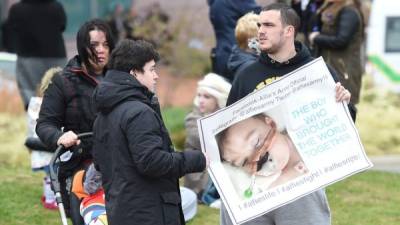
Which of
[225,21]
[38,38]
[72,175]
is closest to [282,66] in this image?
[72,175]

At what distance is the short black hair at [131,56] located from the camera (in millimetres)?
4887

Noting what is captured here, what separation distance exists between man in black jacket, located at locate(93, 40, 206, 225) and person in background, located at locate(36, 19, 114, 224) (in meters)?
0.83

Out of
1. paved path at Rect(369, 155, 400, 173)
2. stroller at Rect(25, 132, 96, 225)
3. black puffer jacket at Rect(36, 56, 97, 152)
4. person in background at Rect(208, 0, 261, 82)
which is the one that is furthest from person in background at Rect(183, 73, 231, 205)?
paved path at Rect(369, 155, 400, 173)

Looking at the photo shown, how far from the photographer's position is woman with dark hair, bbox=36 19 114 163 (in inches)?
227

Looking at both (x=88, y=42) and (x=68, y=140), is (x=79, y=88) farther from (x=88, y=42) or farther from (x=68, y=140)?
(x=68, y=140)

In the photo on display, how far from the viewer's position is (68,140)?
5.45 m

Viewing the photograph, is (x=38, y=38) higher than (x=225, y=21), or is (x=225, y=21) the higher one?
(x=225, y=21)

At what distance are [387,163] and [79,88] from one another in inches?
249

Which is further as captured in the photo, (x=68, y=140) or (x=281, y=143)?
(x=68, y=140)

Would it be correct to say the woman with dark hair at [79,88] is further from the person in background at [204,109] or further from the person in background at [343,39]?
the person in background at [343,39]

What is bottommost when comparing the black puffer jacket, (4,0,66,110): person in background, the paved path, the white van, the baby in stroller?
the white van

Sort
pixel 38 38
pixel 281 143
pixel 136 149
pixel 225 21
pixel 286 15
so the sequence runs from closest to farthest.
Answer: pixel 136 149
pixel 281 143
pixel 286 15
pixel 225 21
pixel 38 38

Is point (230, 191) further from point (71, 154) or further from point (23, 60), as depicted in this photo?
point (23, 60)

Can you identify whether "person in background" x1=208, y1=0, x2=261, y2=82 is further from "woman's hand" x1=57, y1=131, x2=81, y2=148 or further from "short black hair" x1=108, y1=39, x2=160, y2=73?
"short black hair" x1=108, y1=39, x2=160, y2=73
